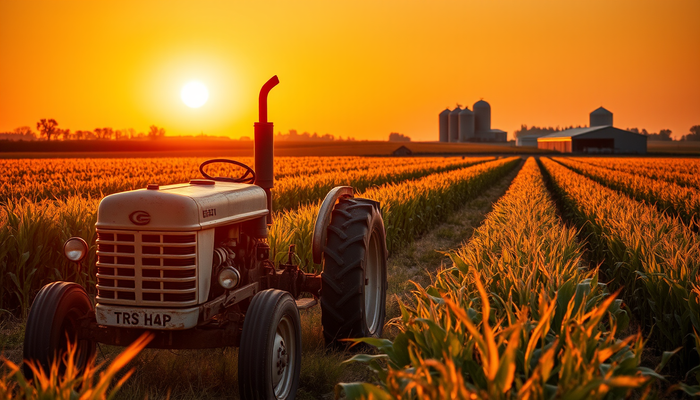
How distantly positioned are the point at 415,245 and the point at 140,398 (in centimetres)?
822

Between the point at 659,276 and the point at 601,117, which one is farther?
the point at 601,117

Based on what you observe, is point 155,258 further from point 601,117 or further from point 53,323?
point 601,117

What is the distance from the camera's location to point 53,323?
142 inches

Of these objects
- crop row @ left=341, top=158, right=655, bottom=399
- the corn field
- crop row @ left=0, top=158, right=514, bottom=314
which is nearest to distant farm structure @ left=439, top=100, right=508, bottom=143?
the corn field

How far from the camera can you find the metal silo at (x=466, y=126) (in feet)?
417

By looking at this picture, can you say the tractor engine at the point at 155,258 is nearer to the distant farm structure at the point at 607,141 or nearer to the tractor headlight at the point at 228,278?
the tractor headlight at the point at 228,278

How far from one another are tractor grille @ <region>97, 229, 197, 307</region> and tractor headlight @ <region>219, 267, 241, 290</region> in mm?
168

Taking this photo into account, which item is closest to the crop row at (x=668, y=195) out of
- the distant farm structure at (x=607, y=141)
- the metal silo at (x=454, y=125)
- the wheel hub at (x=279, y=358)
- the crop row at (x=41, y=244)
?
the crop row at (x=41, y=244)

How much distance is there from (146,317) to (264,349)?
0.78 meters

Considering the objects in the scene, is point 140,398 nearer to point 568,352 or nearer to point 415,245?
point 568,352

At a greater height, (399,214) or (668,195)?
(668,195)

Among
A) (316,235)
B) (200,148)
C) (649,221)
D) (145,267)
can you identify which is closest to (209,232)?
(145,267)

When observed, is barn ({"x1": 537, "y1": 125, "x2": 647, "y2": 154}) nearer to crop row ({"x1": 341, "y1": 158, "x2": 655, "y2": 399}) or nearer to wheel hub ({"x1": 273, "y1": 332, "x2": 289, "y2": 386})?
crop row ({"x1": 341, "y1": 158, "x2": 655, "y2": 399})

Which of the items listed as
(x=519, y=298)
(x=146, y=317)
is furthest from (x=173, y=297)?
(x=519, y=298)
